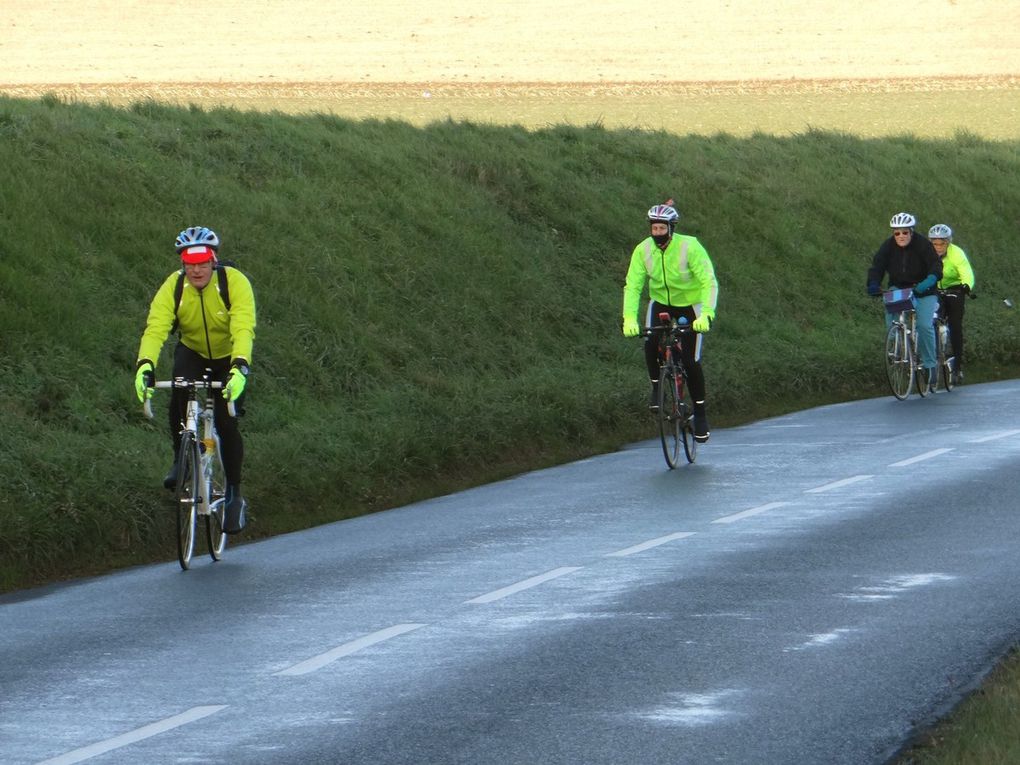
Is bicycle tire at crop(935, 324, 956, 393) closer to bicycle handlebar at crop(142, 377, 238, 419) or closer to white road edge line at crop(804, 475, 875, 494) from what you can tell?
white road edge line at crop(804, 475, 875, 494)

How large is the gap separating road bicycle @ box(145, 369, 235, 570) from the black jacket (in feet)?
40.8

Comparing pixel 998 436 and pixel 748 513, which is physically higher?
pixel 998 436

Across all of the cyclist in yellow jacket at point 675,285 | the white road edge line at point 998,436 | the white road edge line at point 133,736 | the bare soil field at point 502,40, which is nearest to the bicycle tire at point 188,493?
the white road edge line at point 133,736

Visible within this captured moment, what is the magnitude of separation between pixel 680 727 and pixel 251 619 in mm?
3288

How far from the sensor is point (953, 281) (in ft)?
81.1

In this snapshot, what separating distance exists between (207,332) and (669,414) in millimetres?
5702

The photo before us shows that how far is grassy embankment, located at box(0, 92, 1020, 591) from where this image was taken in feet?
51.5

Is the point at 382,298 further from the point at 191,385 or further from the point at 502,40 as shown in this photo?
the point at 502,40

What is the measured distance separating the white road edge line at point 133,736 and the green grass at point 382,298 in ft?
15.5

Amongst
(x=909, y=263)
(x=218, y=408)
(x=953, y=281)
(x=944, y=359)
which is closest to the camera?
(x=218, y=408)

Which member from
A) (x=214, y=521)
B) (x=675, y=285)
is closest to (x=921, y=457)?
(x=675, y=285)

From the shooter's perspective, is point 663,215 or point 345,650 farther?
point 663,215

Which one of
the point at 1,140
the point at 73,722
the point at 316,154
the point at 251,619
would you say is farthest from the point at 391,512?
the point at 316,154

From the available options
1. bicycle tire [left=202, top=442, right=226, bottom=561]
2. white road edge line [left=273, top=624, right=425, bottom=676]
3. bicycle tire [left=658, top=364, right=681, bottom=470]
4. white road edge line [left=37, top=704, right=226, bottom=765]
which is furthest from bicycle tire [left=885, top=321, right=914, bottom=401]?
white road edge line [left=37, top=704, right=226, bottom=765]
